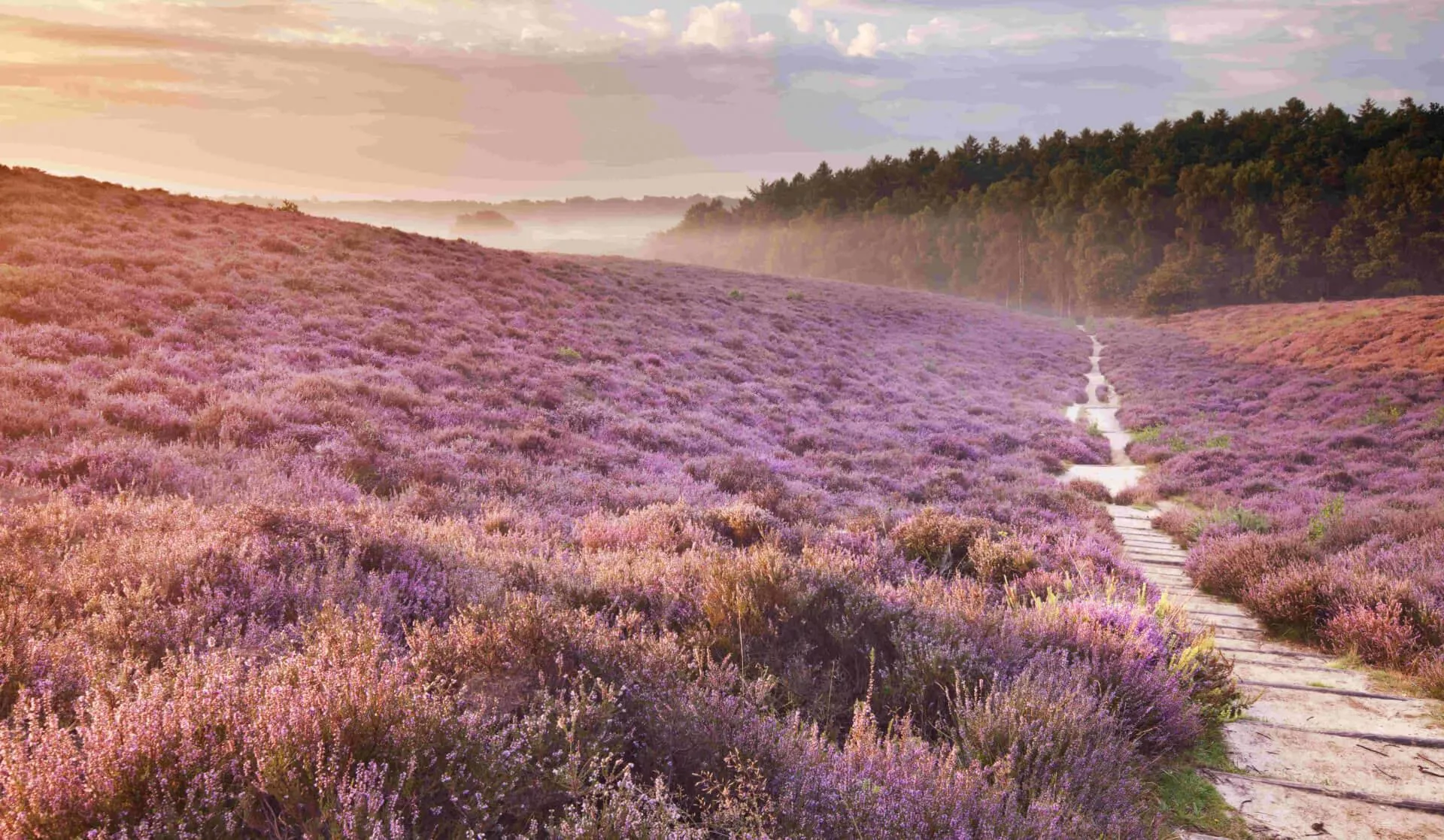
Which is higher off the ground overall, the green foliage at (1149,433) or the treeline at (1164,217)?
the treeline at (1164,217)

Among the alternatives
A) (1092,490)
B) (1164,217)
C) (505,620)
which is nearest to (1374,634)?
(505,620)

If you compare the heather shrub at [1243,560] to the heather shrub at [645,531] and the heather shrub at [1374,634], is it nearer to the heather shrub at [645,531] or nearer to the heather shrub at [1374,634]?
the heather shrub at [1374,634]

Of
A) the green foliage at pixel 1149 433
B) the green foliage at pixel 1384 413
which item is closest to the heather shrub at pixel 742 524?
the green foliage at pixel 1149 433

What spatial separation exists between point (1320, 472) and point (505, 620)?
597 inches

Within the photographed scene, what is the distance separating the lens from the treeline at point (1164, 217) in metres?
57.6

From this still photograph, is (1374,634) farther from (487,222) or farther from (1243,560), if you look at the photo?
(487,222)

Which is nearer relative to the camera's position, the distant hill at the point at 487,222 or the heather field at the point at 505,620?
the heather field at the point at 505,620

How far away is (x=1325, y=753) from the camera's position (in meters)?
3.99

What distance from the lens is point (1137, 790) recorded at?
3.19 meters

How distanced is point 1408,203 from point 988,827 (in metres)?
78.9

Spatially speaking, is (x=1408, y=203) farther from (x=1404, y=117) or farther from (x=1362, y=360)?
(x=1362, y=360)

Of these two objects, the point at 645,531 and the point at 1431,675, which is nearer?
the point at 1431,675

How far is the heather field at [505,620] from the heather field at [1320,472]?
1398mm

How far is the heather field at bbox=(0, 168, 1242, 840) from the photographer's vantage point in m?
2.27
